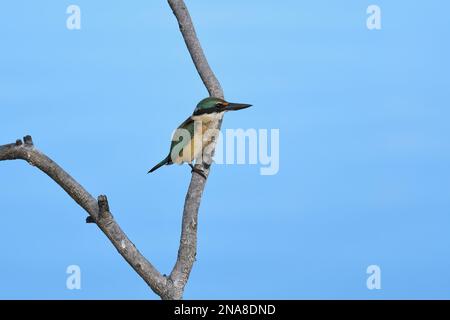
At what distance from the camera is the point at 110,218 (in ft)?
17.0

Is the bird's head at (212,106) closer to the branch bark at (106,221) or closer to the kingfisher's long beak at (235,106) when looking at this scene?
the kingfisher's long beak at (235,106)

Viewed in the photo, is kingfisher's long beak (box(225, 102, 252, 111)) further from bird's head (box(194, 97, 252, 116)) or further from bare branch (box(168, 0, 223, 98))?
bare branch (box(168, 0, 223, 98))

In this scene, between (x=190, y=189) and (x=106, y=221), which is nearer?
(x=106, y=221)

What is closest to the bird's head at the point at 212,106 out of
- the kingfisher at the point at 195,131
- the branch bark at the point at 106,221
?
the kingfisher at the point at 195,131

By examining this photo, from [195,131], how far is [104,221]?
1245 millimetres

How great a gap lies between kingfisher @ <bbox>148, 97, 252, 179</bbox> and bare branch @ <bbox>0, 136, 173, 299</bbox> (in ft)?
2.99

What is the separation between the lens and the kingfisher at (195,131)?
5914 millimetres

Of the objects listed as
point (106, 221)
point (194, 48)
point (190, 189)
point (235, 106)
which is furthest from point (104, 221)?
point (194, 48)

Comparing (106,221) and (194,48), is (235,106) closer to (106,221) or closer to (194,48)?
(194,48)

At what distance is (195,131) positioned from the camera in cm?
590

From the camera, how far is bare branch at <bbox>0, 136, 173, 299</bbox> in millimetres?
5184

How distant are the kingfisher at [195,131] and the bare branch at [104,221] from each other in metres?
0.91
